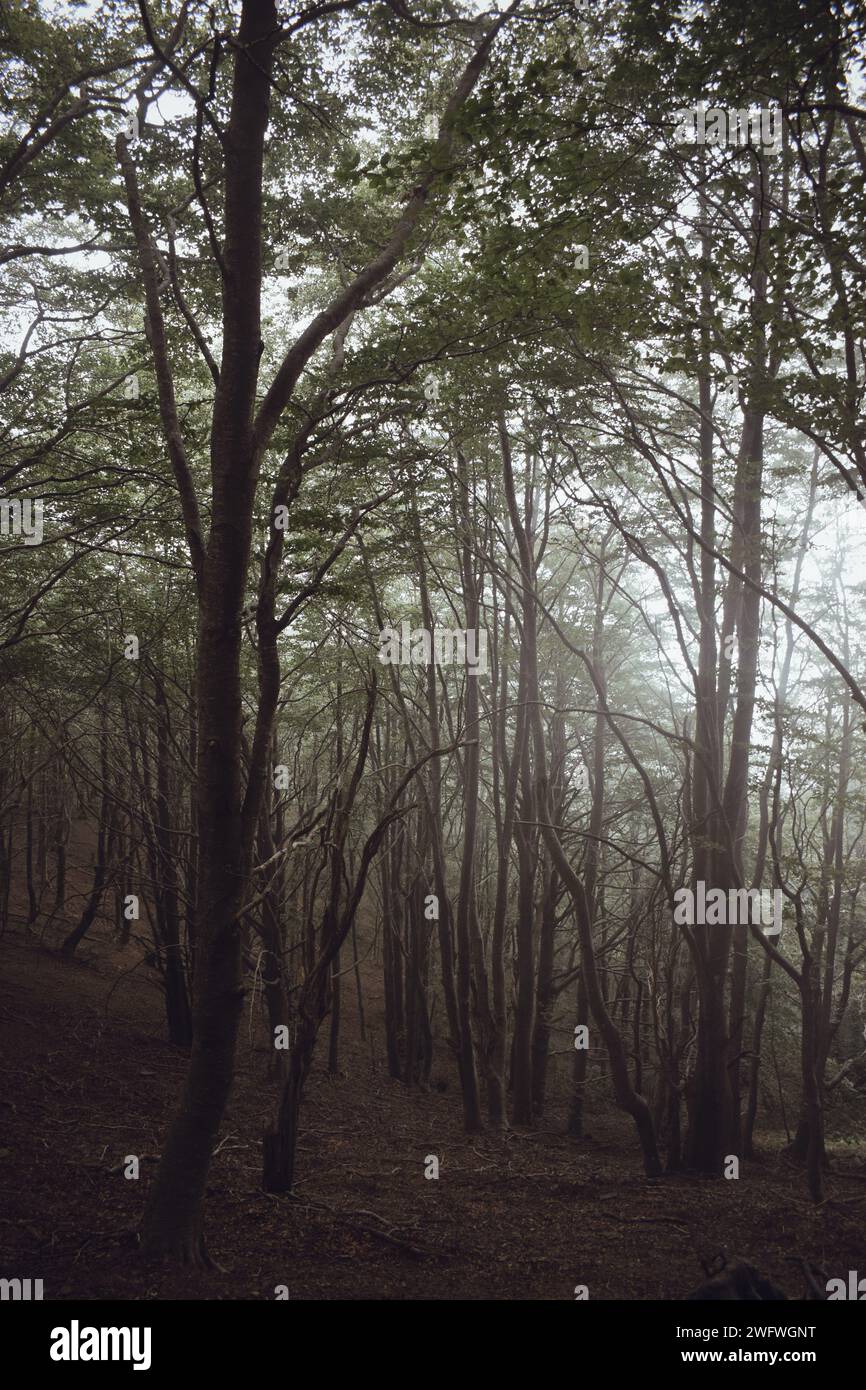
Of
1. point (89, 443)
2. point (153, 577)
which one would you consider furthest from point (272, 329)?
point (153, 577)

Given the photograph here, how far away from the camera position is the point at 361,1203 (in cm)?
658

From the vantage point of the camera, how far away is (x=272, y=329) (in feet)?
36.9

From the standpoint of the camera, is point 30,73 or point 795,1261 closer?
point 795,1261

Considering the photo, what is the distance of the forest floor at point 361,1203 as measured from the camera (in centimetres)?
506

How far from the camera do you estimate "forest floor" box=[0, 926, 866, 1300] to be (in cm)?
506

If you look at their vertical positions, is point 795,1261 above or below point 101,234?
below

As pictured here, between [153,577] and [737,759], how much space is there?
7.25 meters

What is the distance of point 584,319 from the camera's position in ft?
16.9

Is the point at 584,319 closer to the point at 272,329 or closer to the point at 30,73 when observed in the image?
the point at 30,73

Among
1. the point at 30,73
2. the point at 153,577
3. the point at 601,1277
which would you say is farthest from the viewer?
the point at 153,577
